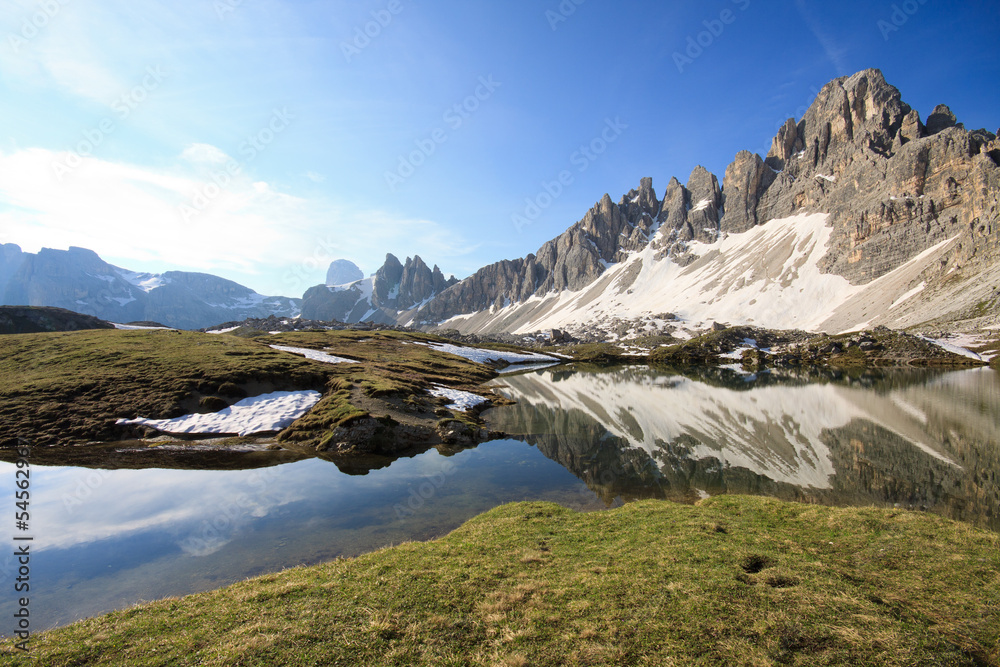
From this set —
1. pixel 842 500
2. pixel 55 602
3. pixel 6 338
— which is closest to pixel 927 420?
pixel 842 500

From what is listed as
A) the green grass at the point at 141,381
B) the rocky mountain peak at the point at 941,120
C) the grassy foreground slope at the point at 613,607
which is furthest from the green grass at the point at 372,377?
the rocky mountain peak at the point at 941,120

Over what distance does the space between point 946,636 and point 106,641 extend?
20.1 meters

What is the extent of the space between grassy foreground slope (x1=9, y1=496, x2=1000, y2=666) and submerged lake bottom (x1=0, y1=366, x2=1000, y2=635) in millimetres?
6829

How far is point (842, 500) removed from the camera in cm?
2314

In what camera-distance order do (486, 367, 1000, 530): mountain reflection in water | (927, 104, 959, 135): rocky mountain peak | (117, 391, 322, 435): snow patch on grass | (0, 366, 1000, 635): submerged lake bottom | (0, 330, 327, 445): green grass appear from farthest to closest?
(927, 104, 959, 135): rocky mountain peak → (117, 391, 322, 435): snow patch on grass → (0, 330, 327, 445): green grass → (486, 367, 1000, 530): mountain reflection in water → (0, 366, 1000, 635): submerged lake bottom

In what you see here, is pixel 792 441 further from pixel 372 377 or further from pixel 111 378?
pixel 111 378

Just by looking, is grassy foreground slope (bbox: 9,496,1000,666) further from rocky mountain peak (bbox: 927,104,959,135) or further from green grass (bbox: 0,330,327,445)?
rocky mountain peak (bbox: 927,104,959,135)

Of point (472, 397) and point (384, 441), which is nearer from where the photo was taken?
point (384, 441)

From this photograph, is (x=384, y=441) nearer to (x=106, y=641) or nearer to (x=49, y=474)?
(x=49, y=474)

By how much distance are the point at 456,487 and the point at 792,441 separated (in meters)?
31.3

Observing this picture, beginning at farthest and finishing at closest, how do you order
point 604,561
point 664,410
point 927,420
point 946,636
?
point 664,410, point 927,420, point 604,561, point 946,636

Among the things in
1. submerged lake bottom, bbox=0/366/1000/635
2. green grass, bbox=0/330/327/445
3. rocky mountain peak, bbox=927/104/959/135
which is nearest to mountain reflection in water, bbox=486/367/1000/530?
submerged lake bottom, bbox=0/366/1000/635

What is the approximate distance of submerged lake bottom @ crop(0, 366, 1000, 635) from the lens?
18141mm

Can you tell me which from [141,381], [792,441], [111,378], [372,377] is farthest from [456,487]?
[111,378]
